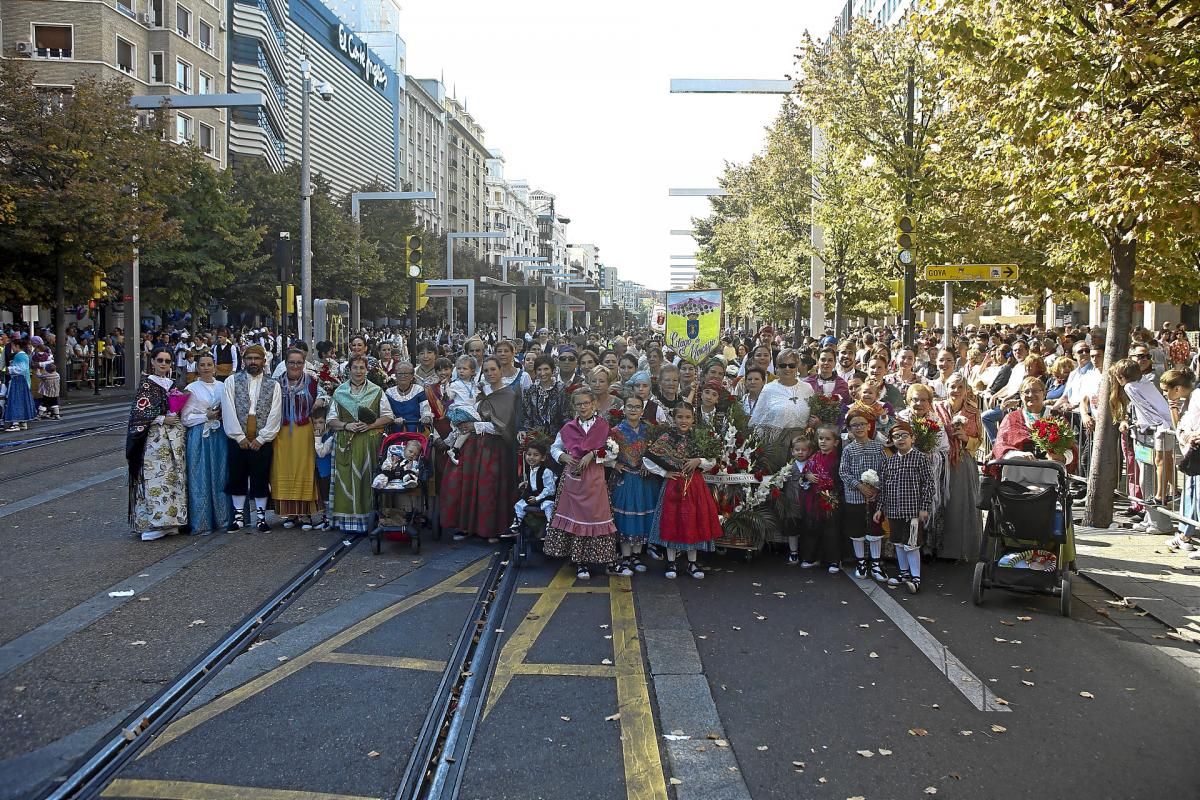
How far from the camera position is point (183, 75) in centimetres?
4403

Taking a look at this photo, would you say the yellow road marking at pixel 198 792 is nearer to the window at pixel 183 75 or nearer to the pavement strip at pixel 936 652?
the pavement strip at pixel 936 652

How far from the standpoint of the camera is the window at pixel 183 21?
142 feet

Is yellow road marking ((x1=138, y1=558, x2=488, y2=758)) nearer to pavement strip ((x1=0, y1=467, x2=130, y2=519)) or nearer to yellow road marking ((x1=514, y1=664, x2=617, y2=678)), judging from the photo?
yellow road marking ((x1=514, y1=664, x2=617, y2=678))

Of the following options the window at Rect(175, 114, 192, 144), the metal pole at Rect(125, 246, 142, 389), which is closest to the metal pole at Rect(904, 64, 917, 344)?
the metal pole at Rect(125, 246, 142, 389)

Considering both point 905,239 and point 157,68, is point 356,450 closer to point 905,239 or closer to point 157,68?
point 905,239

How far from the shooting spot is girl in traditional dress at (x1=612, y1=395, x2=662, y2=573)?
831 cm

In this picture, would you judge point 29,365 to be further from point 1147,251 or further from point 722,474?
point 1147,251

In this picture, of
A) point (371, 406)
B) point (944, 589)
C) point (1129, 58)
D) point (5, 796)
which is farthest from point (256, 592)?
point (1129, 58)

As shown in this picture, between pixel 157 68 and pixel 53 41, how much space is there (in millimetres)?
4874

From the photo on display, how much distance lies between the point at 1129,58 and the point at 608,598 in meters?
5.71

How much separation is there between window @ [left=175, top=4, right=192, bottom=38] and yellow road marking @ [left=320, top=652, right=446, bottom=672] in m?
43.7

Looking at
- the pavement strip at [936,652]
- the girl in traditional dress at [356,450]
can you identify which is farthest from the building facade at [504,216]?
the pavement strip at [936,652]

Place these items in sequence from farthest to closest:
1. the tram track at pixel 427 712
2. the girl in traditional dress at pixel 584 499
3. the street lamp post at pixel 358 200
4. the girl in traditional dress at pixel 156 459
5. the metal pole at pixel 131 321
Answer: the street lamp post at pixel 358 200, the metal pole at pixel 131 321, the girl in traditional dress at pixel 156 459, the girl in traditional dress at pixel 584 499, the tram track at pixel 427 712

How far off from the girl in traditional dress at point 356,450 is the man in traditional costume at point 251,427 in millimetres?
646
